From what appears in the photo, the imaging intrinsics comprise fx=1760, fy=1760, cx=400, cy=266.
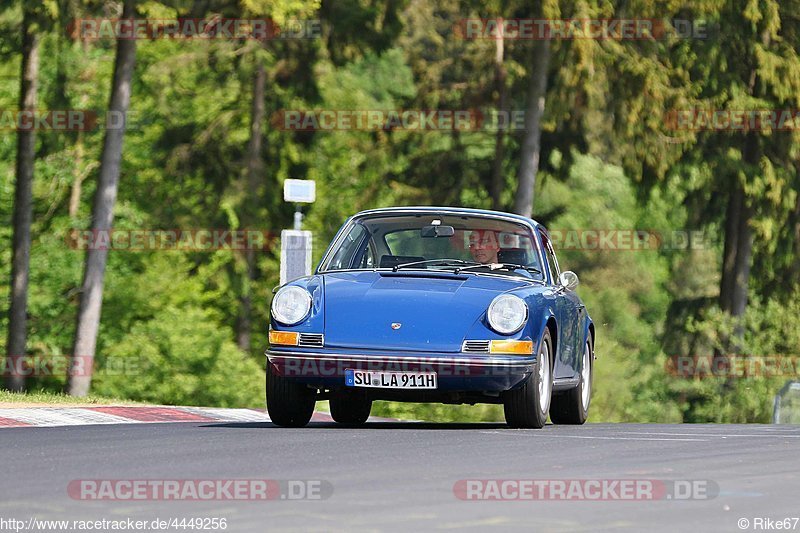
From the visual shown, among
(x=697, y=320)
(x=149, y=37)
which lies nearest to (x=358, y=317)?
(x=149, y=37)

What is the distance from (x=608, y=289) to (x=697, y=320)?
30823mm

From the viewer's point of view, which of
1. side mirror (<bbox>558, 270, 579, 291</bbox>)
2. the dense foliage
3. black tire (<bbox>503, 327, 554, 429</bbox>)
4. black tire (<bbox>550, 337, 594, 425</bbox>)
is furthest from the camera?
the dense foliage

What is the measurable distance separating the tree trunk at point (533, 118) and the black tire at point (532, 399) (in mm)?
21310

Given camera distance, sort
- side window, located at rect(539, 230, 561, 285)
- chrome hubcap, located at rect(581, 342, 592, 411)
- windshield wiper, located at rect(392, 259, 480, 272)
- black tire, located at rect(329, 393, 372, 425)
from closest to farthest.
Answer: windshield wiper, located at rect(392, 259, 480, 272)
side window, located at rect(539, 230, 561, 285)
black tire, located at rect(329, 393, 372, 425)
chrome hubcap, located at rect(581, 342, 592, 411)

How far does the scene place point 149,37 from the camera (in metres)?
31.4

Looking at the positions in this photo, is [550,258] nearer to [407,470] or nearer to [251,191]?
[407,470]

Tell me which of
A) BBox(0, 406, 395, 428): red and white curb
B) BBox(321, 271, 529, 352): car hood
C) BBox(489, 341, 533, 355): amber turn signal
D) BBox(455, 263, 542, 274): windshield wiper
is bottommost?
BBox(0, 406, 395, 428): red and white curb

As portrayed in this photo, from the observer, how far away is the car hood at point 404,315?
12797 mm

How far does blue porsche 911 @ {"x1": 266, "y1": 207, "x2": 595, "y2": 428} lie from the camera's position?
42.0 feet

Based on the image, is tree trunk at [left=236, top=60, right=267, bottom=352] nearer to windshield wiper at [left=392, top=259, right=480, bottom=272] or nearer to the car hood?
windshield wiper at [left=392, top=259, right=480, bottom=272]

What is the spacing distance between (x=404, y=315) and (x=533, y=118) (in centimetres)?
2357

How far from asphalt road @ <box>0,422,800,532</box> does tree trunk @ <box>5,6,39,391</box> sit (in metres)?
23.8

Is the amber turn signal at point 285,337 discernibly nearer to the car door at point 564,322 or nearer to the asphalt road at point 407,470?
the asphalt road at point 407,470

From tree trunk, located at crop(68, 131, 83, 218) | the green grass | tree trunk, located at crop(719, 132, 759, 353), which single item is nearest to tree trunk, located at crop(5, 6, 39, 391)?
tree trunk, located at crop(68, 131, 83, 218)
